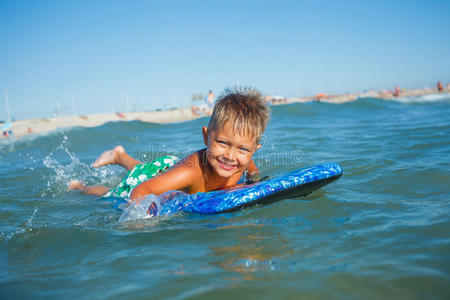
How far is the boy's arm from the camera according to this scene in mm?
3119

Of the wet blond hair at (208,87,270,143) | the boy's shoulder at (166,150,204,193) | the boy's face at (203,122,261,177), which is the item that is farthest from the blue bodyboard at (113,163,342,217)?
the wet blond hair at (208,87,270,143)

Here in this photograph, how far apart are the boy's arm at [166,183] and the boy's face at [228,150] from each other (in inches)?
10.9

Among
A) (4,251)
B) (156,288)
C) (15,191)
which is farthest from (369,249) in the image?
(15,191)

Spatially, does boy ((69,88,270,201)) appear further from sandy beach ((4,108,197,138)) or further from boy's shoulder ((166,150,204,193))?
sandy beach ((4,108,197,138))

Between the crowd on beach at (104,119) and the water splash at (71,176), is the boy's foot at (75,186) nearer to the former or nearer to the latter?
the water splash at (71,176)

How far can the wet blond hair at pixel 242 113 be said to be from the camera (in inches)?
121

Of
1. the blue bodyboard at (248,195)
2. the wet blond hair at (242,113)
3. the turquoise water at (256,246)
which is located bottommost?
the turquoise water at (256,246)

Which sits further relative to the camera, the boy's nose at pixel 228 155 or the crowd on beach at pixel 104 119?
the crowd on beach at pixel 104 119

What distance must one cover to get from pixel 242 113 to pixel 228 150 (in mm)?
350

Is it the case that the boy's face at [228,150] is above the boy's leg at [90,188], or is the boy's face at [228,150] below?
above

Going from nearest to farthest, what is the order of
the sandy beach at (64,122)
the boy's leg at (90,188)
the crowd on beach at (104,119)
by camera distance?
the boy's leg at (90,188) → the crowd on beach at (104,119) → the sandy beach at (64,122)

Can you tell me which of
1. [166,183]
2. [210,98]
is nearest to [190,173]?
[166,183]

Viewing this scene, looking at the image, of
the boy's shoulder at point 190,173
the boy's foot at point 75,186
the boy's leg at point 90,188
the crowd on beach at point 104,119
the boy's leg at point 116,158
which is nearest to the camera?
the boy's shoulder at point 190,173

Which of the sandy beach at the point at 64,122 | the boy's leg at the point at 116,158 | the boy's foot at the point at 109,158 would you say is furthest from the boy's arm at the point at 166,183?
the sandy beach at the point at 64,122
